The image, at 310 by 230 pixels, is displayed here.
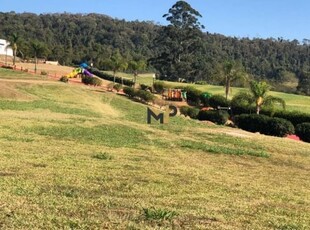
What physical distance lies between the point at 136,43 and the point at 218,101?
117130 mm

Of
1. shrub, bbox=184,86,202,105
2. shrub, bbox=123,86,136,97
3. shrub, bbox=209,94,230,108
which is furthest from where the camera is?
shrub, bbox=184,86,202,105

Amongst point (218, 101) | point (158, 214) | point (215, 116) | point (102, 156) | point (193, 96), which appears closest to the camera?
point (158, 214)

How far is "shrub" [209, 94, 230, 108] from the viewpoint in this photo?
46.9m

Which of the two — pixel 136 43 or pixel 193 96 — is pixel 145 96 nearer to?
pixel 193 96


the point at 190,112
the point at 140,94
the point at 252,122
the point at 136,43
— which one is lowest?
the point at 190,112

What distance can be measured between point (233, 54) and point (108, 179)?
15094cm

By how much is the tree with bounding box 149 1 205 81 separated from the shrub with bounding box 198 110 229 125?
207ft

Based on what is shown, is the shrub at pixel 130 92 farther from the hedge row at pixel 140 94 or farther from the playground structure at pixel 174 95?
the playground structure at pixel 174 95

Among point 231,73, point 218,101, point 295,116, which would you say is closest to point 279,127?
point 295,116

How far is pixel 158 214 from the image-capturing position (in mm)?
7297

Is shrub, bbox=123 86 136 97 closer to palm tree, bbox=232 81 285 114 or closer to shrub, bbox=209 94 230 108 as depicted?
shrub, bbox=209 94 230 108

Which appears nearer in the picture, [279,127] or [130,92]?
[279,127]

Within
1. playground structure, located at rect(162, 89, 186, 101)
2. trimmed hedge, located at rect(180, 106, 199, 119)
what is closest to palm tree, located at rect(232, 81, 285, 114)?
trimmed hedge, located at rect(180, 106, 199, 119)

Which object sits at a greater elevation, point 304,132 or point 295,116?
point 295,116
